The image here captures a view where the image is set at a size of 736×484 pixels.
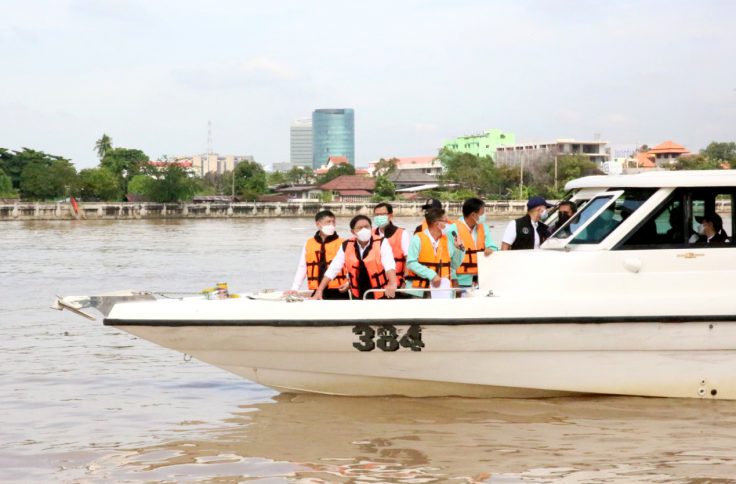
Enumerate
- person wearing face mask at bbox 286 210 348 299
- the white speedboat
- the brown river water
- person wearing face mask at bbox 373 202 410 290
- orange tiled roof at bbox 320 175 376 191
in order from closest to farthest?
1. the brown river water
2. the white speedboat
3. person wearing face mask at bbox 373 202 410 290
4. person wearing face mask at bbox 286 210 348 299
5. orange tiled roof at bbox 320 175 376 191

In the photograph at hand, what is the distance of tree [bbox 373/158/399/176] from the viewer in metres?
121

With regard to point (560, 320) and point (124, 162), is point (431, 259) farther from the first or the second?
point (124, 162)

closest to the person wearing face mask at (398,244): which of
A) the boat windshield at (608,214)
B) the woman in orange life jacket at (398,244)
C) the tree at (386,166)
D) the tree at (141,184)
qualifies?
the woman in orange life jacket at (398,244)

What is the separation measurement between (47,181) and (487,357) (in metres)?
95.3

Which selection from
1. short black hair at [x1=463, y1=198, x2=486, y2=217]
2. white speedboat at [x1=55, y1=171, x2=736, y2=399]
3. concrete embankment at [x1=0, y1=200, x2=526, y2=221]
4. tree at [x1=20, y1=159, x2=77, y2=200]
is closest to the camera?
white speedboat at [x1=55, y1=171, x2=736, y2=399]

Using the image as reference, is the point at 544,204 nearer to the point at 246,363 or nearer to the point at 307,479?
the point at 246,363

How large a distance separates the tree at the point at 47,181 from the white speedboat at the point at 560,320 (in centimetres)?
9346

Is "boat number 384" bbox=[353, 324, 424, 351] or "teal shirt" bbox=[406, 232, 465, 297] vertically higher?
"teal shirt" bbox=[406, 232, 465, 297]

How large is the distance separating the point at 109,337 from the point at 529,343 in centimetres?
795

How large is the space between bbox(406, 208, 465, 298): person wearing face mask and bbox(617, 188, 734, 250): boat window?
1.43 meters

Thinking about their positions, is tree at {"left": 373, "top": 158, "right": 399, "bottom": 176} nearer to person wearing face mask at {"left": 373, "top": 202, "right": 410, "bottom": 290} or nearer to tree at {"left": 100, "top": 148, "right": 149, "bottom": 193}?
tree at {"left": 100, "top": 148, "right": 149, "bottom": 193}

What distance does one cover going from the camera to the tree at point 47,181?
9881 cm

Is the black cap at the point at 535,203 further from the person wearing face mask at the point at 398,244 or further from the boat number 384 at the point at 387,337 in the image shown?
the boat number 384 at the point at 387,337

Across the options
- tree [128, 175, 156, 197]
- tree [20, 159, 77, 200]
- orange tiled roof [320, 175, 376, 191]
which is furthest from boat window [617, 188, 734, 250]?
orange tiled roof [320, 175, 376, 191]
